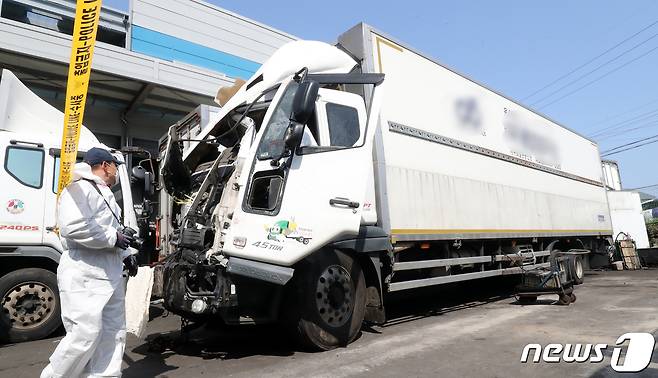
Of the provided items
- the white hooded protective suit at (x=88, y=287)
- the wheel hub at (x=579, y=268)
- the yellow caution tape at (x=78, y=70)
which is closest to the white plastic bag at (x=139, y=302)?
the white hooded protective suit at (x=88, y=287)

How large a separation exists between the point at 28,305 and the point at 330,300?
3938 millimetres

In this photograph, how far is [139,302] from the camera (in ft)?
14.3

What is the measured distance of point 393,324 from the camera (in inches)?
245

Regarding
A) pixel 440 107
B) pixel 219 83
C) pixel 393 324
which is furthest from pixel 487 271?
pixel 219 83

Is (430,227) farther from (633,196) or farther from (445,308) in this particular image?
(633,196)

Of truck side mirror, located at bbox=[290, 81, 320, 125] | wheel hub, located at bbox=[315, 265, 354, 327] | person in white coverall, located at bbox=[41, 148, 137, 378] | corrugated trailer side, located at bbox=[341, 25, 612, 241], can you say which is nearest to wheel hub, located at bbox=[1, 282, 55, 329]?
person in white coverall, located at bbox=[41, 148, 137, 378]

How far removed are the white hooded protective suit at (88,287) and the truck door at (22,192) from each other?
10.3 feet

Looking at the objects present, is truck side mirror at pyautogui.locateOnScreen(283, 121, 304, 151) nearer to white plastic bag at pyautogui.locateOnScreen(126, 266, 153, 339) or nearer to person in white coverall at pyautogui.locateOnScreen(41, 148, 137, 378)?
person in white coverall at pyautogui.locateOnScreen(41, 148, 137, 378)

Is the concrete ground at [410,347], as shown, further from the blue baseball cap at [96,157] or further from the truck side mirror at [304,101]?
the truck side mirror at [304,101]

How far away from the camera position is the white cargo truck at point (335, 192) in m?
4.23

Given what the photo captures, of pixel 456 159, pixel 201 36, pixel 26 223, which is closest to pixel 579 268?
pixel 456 159

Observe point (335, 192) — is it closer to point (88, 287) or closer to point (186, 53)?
point (88, 287)

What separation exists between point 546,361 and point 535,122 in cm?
722

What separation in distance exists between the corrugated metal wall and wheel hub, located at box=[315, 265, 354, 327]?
46.6ft
